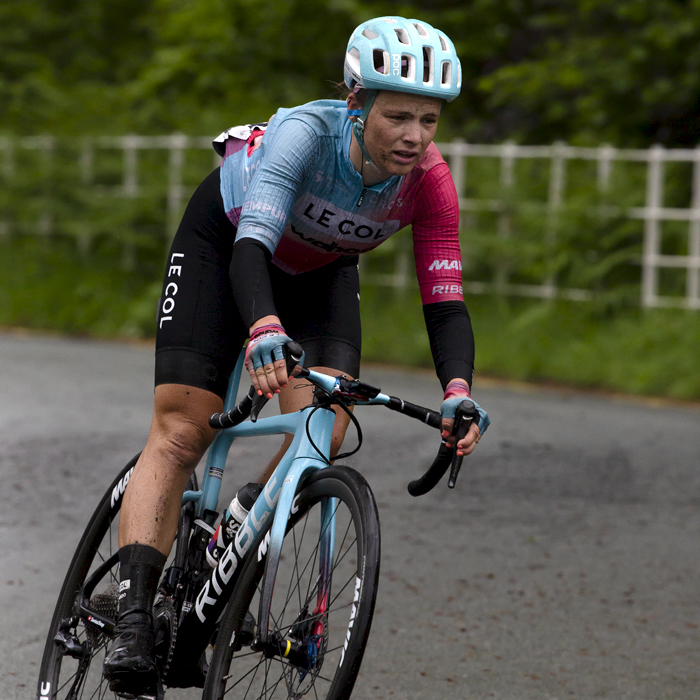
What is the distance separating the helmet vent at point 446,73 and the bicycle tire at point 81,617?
5.00 ft

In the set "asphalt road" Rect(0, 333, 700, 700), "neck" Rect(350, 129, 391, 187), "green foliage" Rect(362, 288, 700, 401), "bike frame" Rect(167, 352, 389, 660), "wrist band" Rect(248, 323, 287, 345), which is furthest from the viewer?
"green foliage" Rect(362, 288, 700, 401)

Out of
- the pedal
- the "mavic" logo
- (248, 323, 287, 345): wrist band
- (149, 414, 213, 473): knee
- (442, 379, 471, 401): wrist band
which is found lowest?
the pedal

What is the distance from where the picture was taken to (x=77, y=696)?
367 centimetres

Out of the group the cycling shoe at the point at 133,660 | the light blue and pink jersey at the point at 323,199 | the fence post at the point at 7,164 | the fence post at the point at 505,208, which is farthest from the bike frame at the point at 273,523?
the fence post at the point at 7,164

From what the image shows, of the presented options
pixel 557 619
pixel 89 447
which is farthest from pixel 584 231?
pixel 557 619

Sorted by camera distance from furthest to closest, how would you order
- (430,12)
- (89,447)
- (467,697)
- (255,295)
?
(430,12) → (89,447) → (467,697) → (255,295)

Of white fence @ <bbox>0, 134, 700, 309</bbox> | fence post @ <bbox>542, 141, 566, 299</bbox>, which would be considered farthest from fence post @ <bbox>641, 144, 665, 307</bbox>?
fence post @ <bbox>542, 141, 566, 299</bbox>

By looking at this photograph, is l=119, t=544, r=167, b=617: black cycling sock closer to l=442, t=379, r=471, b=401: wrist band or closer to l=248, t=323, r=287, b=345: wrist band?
l=248, t=323, r=287, b=345: wrist band

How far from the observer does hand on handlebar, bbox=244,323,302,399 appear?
9.25 ft

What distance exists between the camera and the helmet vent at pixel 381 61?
304cm

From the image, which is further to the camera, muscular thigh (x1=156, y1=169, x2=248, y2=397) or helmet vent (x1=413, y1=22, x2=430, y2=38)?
muscular thigh (x1=156, y1=169, x2=248, y2=397)

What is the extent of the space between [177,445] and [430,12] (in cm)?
1707

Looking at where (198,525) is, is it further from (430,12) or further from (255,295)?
(430,12)

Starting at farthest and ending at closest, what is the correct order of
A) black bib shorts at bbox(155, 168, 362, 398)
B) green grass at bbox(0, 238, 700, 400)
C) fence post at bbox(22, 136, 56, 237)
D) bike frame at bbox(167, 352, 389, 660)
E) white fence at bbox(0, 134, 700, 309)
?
fence post at bbox(22, 136, 56, 237)
white fence at bbox(0, 134, 700, 309)
green grass at bbox(0, 238, 700, 400)
black bib shorts at bbox(155, 168, 362, 398)
bike frame at bbox(167, 352, 389, 660)
